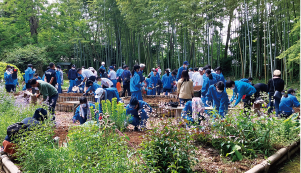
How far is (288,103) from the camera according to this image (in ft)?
18.1

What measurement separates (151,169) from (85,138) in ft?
2.77

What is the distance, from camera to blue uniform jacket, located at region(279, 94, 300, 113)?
5.47 metres

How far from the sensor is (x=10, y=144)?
3.62 m

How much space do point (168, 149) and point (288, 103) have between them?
13.1 ft

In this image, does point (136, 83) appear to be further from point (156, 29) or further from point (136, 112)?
point (156, 29)

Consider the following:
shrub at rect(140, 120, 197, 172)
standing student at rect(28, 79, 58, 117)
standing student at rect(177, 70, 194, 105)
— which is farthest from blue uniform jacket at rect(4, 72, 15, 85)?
shrub at rect(140, 120, 197, 172)

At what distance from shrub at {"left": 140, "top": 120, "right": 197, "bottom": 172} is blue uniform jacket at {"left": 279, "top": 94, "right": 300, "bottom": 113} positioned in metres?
3.62

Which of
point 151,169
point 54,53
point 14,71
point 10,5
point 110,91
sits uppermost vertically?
point 10,5

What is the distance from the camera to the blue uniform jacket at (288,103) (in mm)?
5469

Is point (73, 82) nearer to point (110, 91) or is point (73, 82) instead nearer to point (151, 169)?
point (110, 91)

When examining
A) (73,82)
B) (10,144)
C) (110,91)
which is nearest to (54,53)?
(73,82)

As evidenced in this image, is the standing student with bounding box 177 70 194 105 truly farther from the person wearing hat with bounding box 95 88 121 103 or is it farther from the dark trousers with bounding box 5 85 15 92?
the dark trousers with bounding box 5 85 15 92

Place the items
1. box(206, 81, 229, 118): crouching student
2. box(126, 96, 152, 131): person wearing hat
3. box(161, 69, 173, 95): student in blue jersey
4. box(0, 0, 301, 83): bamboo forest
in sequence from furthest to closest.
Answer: box(0, 0, 301, 83): bamboo forest
box(161, 69, 173, 95): student in blue jersey
box(206, 81, 229, 118): crouching student
box(126, 96, 152, 131): person wearing hat

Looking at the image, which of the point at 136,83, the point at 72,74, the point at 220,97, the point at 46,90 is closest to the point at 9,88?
the point at 72,74
